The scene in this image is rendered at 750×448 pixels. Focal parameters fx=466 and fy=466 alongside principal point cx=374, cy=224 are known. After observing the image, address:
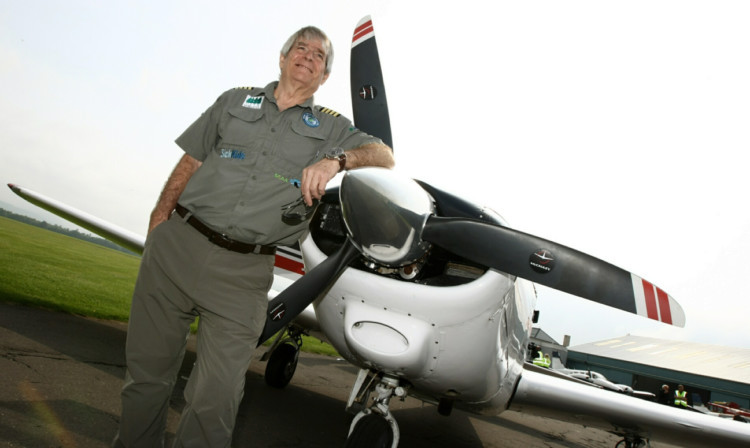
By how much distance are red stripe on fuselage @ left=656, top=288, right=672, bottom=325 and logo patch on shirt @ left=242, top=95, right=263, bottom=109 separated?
2.15 m

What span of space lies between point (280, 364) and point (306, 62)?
4580 millimetres

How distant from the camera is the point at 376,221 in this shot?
2.28 metres

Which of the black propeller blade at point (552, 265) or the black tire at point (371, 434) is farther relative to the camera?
the black tire at point (371, 434)

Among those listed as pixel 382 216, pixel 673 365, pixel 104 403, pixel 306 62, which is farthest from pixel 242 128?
pixel 673 365

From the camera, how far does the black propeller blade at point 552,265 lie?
2.16m

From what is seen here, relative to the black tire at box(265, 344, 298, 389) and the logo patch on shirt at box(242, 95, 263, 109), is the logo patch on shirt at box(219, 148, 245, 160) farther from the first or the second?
the black tire at box(265, 344, 298, 389)

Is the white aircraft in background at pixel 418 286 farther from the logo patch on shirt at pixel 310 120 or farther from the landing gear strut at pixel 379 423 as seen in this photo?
the logo patch on shirt at pixel 310 120

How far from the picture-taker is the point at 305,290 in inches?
100.0

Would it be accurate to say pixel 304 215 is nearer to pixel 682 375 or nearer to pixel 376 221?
pixel 376 221

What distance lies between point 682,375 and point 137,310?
35.3 m

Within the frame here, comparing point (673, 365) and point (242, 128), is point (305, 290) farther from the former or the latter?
point (673, 365)

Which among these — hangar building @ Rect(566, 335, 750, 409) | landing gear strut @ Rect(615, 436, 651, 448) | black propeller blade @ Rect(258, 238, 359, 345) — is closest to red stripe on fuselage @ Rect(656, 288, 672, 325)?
black propeller blade @ Rect(258, 238, 359, 345)

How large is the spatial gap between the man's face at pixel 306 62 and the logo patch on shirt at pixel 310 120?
6.2 inches

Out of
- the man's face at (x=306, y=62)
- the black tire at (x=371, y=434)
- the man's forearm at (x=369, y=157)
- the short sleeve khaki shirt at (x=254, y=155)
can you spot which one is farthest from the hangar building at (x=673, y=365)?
the man's face at (x=306, y=62)
